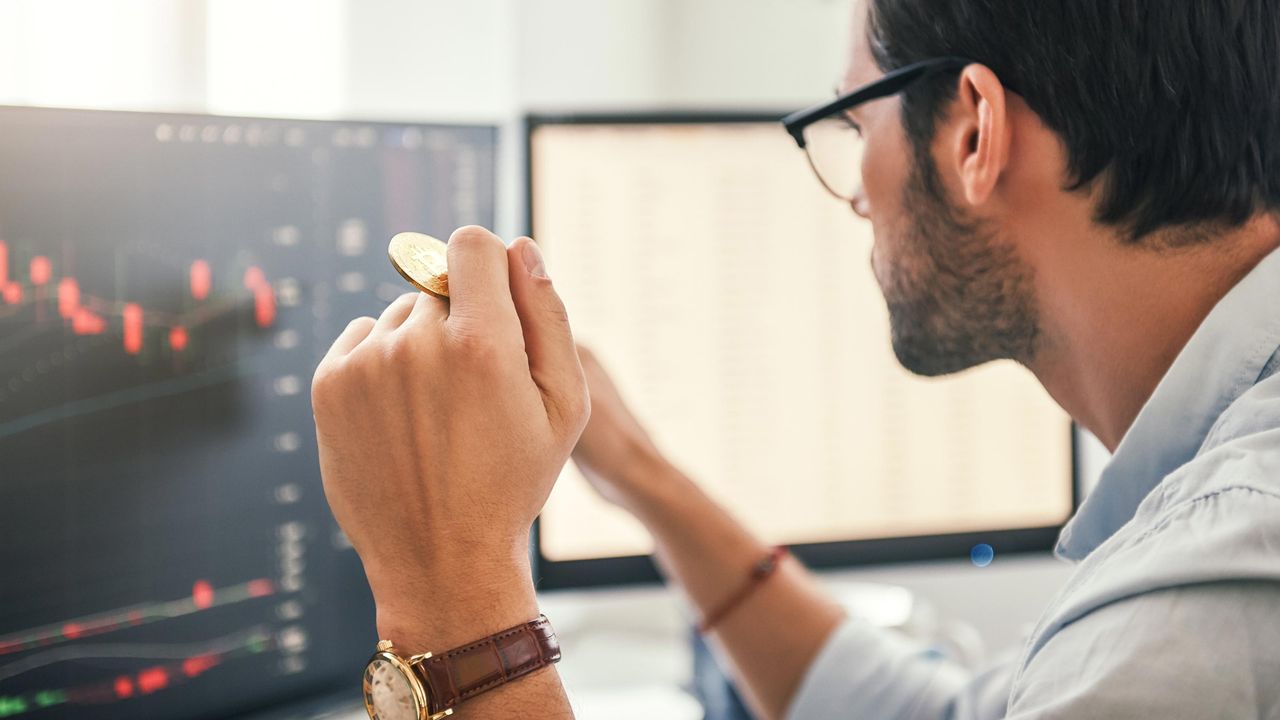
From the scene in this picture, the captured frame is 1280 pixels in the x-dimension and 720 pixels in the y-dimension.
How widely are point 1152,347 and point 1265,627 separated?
0.24 meters

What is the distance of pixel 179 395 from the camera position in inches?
27.9

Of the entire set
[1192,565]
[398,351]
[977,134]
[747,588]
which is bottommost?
[747,588]

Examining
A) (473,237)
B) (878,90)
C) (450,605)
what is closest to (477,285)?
(473,237)

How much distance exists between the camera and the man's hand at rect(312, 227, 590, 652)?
1.87 feet

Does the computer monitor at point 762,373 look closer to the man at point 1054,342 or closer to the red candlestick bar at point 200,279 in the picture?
the man at point 1054,342

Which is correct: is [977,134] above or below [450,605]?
above

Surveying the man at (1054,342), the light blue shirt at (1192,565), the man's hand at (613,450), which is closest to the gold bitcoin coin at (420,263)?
the man at (1054,342)

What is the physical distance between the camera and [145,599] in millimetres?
698

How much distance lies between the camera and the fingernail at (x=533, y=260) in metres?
0.61

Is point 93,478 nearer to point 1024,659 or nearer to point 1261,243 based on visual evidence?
point 1024,659

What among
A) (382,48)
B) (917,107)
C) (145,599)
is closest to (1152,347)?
(917,107)

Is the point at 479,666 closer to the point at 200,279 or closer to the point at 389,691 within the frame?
the point at 389,691

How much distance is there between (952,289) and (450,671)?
0.42 meters

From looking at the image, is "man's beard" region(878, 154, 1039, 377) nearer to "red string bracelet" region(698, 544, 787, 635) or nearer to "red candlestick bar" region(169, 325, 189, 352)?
"red string bracelet" region(698, 544, 787, 635)
